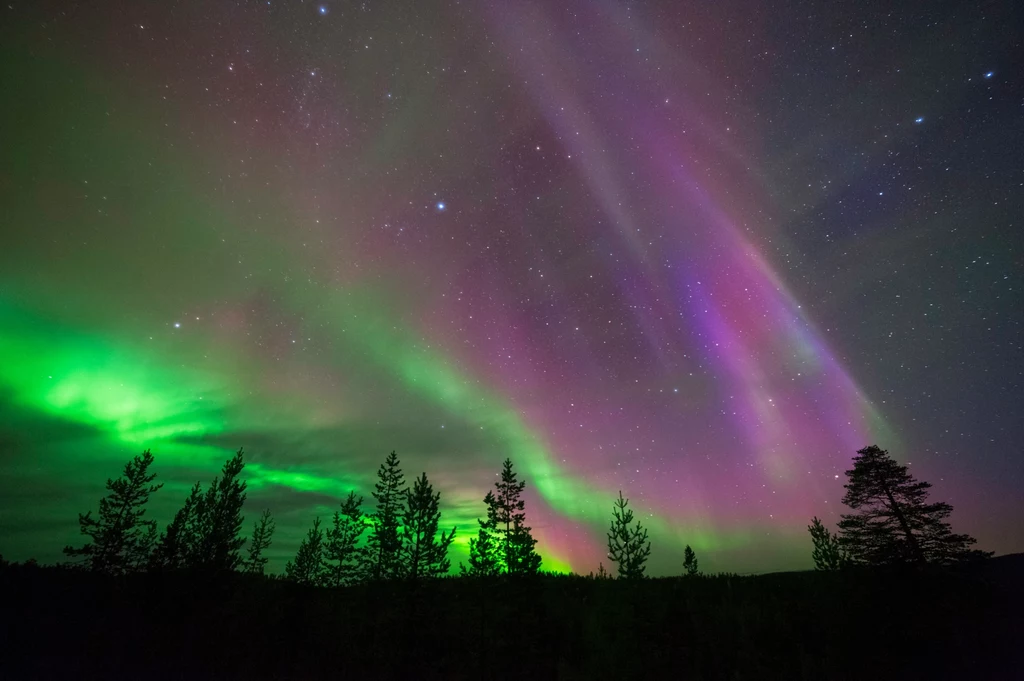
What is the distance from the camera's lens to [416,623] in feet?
89.5

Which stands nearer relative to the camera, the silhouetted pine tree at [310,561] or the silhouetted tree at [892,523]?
the silhouetted tree at [892,523]

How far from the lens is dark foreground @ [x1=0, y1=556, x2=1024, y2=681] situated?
24641 mm

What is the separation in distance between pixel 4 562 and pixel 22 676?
79.5ft

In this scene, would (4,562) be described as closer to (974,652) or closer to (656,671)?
(656,671)

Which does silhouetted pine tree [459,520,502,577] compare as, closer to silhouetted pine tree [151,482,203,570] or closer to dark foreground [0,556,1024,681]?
dark foreground [0,556,1024,681]

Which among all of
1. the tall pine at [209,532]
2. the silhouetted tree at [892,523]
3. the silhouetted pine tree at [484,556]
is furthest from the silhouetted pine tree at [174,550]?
the silhouetted tree at [892,523]

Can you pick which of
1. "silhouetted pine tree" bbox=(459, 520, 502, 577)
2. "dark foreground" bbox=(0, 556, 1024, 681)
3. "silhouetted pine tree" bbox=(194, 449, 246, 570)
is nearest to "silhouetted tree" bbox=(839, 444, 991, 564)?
"dark foreground" bbox=(0, 556, 1024, 681)

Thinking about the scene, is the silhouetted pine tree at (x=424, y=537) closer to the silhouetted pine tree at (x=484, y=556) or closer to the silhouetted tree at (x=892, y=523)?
the silhouetted pine tree at (x=484, y=556)

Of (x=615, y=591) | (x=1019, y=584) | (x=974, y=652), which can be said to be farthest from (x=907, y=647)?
(x=615, y=591)

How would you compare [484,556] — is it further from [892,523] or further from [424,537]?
[892,523]

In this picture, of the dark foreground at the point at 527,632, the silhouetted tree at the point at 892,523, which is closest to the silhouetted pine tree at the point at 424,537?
the dark foreground at the point at 527,632

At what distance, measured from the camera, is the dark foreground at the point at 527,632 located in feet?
80.8

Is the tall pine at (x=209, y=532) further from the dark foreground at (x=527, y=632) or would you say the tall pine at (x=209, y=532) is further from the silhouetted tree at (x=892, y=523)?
the silhouetted tree at (x=892, y=523)

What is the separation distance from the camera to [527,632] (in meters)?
27.5
